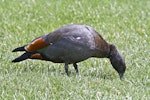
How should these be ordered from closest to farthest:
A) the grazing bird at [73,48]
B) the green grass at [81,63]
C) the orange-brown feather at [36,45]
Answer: the green grass at [81,63]
the grazing bird at [73,48]
the orange-brown feather at [36,45]

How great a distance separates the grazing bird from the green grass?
18cm

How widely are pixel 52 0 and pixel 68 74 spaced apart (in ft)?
18.0

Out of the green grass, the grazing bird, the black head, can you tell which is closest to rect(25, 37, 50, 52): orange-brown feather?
the grazing bird

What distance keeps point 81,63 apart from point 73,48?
997mm

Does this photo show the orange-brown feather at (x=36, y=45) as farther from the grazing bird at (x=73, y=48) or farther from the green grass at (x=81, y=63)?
the green grass at (x=81, y=63)

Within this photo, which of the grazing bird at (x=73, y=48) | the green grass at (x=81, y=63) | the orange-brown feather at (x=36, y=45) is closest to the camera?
the green grass at (x=81, y=63)

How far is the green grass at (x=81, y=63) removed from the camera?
606 centimetres

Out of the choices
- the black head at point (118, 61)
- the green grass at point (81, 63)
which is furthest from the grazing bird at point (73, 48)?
the green grass at point (81, 63)

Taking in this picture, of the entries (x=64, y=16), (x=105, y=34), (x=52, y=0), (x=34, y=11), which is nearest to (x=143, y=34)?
(x=105, y=34)

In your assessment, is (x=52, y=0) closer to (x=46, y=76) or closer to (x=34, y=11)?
(x=34, y=11)

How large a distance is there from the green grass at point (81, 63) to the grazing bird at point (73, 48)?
18cm

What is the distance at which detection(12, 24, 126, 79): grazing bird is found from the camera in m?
6.83

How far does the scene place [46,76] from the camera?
6.68m

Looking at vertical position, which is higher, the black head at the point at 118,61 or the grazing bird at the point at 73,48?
the grazing bird at the point at 73,48
